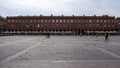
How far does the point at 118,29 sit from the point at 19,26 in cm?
5372

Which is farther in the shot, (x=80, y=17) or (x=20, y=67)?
(x=80, y=17)

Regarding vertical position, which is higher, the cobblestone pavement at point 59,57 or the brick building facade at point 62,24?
the brick building facade at point 62,24

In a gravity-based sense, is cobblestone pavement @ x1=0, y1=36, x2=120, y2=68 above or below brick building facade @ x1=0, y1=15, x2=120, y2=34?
below

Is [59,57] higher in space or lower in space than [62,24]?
lower

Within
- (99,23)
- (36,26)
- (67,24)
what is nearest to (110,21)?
(99,23)

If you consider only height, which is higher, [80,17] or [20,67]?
[80,17]

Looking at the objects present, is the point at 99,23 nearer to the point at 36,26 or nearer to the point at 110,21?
the point at 110,21

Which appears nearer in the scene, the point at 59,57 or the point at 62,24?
the point at 59,57

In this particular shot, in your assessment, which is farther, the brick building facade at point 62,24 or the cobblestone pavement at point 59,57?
the brick building facade at point 62,24

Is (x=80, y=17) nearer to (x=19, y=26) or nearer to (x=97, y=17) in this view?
(x=97, y=17)

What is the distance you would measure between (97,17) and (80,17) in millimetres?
9288

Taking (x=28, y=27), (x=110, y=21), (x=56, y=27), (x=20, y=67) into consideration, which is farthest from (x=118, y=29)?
(x=20, y=67)

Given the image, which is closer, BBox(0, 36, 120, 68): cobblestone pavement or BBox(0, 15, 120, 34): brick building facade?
BBox(0, 36, 120, 68): cobblestone pavement

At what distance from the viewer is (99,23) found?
363 feet
